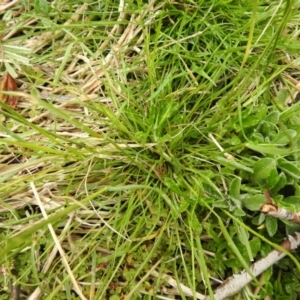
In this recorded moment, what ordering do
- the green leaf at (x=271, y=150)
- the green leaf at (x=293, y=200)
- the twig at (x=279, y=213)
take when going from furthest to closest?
the green leaf at (x=293, y=200) < the twig at (x=279, y=213) < the green leaf at (x=271, y=150)

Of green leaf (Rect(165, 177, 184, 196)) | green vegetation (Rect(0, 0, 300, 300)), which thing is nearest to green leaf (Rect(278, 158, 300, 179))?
green vegetation (Rect(0, 0, 300, 300))

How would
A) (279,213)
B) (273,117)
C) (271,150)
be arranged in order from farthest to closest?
(273,117), (279,213), (271,150)

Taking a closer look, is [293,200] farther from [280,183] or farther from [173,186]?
[173,186]

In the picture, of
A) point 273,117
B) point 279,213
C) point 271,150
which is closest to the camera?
point 271,150

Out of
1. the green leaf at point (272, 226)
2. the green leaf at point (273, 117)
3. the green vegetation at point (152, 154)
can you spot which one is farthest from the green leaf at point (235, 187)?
the green leaf at point (273, 117)

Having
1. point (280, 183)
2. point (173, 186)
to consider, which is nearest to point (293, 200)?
point (280, 183)

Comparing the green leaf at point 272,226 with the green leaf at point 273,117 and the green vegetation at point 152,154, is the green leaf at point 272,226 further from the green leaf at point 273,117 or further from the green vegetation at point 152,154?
the green leaf at point 273,117
